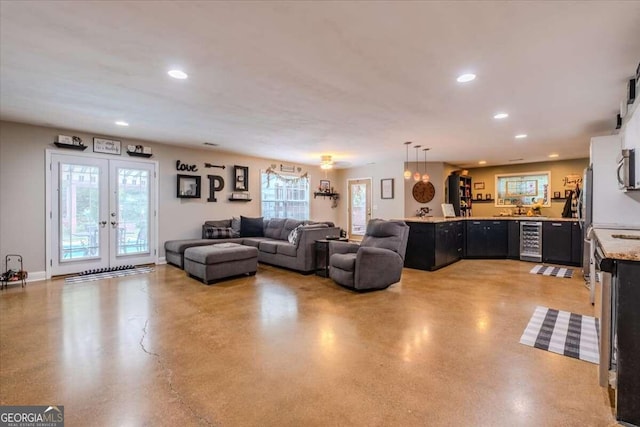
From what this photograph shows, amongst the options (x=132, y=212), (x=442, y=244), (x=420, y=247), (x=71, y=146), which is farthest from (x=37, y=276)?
(x=442, y=244)

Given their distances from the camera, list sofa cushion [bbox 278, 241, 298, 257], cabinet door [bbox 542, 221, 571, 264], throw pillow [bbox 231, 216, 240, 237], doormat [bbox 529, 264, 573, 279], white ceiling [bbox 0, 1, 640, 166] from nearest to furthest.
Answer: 1. white ceiling [bbox 0, 1, 640, 166]
2. doormat [bbox 529, 264, 573, 279]
3. sofa cushion [bbox 278, 241, 298, 257]
4. cabinet door [bbox 542, 221, 571, 264]
5. throw pillow [bbox 231, 216, 240, 237]

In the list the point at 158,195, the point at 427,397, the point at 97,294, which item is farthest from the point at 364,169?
the point at 427,397

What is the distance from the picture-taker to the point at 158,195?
6266mm

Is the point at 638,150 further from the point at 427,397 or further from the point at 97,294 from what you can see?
the point at 97,294

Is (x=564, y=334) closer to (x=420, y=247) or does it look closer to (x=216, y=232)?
(x=420, y=247)

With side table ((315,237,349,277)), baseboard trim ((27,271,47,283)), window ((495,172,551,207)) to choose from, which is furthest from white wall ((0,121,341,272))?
window ((495,172,551,207))

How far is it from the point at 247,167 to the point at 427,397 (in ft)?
22.0

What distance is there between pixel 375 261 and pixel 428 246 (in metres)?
1.94

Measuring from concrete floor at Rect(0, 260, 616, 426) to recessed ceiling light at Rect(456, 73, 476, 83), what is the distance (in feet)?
8.13

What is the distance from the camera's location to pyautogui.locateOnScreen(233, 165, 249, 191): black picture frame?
746 cm

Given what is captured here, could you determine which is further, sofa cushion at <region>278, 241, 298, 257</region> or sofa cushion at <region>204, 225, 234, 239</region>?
sofa cushion at <region>204, 225, 234, 239</region>

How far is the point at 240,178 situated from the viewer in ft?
24.8

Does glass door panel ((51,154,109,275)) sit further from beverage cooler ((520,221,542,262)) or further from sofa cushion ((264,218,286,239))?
beverage cooler ((520,221,542,262))

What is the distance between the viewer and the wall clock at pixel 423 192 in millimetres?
8594
